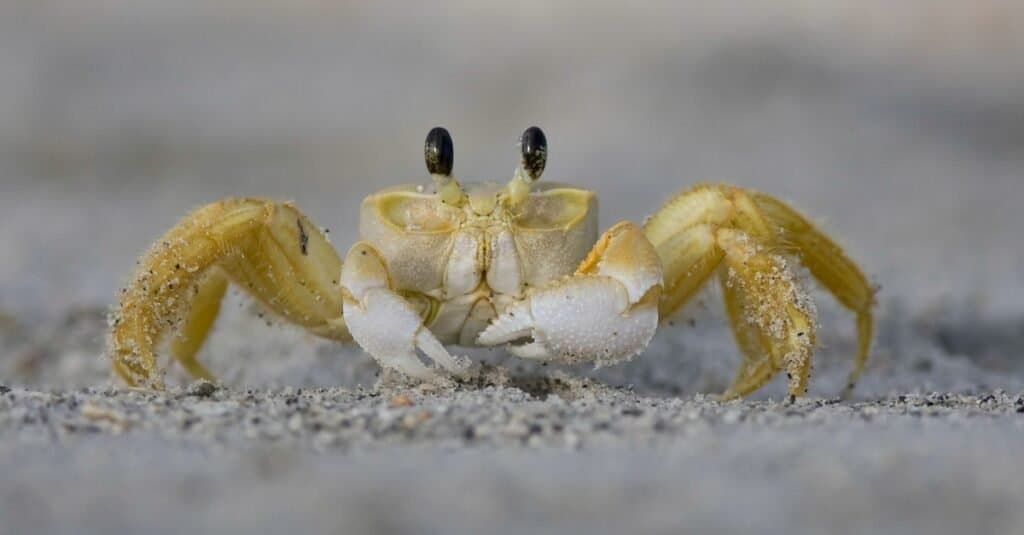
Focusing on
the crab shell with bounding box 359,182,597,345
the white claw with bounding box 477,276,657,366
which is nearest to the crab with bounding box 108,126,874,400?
the crab shell with bounding box 359,182,597,345

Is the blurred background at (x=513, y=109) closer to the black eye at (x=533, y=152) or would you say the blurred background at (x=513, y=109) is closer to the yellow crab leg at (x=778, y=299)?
the yellow crab leg at (x=778, y=299)

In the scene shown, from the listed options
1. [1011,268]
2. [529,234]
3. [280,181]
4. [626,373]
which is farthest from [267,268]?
[280,181]

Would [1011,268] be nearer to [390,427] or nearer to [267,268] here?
[267,268]

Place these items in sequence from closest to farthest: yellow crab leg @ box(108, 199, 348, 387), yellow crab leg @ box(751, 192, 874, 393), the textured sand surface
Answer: the textured sand surface → yellow crab leg @ box(108, 199, 348, 387) → yellow crab leg @ box(751, 192, 874, 393)

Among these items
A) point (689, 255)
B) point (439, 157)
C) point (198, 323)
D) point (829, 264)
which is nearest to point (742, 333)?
point (829, 264)

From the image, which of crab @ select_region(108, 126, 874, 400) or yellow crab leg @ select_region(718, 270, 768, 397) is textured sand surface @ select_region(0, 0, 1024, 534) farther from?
crab @ select_region(108, 126, 874, 400)

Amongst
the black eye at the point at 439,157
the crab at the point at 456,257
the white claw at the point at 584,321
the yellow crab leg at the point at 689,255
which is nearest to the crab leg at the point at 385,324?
the crab at the point at 456,257

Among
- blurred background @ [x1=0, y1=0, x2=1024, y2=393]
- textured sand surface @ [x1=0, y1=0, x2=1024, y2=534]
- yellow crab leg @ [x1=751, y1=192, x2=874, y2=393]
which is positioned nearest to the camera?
textured sand surface @ [x1=0, y1=0, x2=1024, y2=534]
